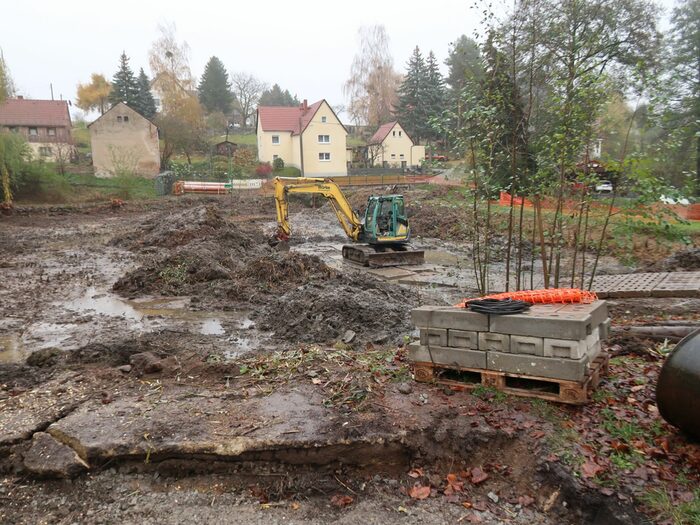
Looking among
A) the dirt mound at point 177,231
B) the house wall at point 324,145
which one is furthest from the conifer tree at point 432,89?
the dirt mound at point 177,231

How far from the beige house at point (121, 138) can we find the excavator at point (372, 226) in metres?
29.6

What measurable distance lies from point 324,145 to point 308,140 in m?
1.56

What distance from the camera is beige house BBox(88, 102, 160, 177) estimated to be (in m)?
41.6

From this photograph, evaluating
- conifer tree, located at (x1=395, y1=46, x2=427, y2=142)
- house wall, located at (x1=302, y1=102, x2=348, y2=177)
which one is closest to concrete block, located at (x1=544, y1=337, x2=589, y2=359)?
house wall, located at (x1=302, y1=102, x2=348, y2=177)

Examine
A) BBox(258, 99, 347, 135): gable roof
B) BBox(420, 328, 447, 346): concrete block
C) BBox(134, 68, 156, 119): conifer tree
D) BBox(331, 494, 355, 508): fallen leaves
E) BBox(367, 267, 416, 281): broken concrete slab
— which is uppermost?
BBox(134, 68, 156, 119): conifer tree

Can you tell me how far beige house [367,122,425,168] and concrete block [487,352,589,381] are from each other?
48241 millimetres

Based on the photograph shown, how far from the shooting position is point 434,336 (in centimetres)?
479

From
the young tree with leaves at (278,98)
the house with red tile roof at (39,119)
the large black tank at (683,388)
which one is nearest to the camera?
the large black tank at (683,388)

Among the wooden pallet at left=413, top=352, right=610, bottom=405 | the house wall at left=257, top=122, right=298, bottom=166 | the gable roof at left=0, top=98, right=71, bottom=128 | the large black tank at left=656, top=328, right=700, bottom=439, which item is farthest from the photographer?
the gable roof at left=0, top=98, right=71, bottom=128

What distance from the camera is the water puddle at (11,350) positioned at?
7.57 metres

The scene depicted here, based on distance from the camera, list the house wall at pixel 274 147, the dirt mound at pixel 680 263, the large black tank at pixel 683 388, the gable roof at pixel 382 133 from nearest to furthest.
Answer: the large black tank at pixel 683 388 < the dirt mound at pixel 680 263 < the house wall at pixel 274 147 < the gable roof at pixel 382 133

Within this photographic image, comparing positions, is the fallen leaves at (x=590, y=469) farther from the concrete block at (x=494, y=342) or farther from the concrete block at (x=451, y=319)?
the concrete block at (x=451, y=319)

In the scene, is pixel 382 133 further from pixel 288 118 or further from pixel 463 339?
pixel 463 339

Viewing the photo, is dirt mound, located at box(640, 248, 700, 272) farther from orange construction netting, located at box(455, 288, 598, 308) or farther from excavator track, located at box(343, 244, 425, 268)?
orange construction netting, located at box(455, 288, 598, 308)
